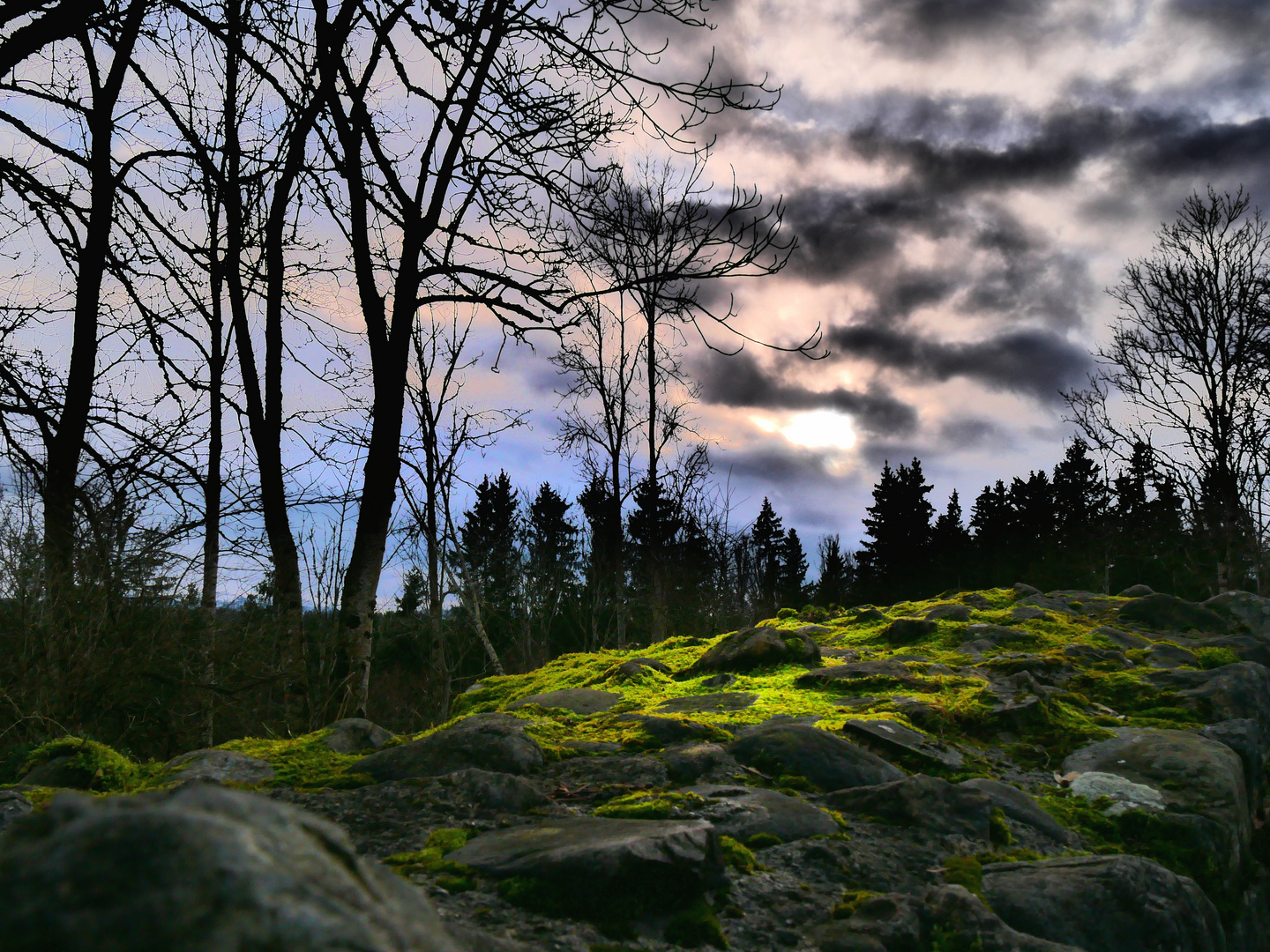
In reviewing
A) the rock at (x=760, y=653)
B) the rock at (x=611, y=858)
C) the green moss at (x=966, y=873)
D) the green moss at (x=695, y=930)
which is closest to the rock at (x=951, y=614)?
the rock at (x=760, y=653)

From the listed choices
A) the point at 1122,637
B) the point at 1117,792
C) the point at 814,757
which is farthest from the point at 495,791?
the point at 1122,637

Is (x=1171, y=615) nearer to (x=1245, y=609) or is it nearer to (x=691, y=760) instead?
(x=1245, y=609)

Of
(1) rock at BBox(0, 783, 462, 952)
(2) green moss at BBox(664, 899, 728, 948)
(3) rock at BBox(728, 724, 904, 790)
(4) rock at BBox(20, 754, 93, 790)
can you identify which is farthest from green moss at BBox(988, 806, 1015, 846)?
(4) rock at BBox(20, 754, 93, 790)

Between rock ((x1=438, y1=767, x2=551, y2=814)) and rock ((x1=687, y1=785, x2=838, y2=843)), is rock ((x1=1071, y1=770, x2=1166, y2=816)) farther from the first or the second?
rock ((x1=438, y1=767, x2=551, y2=814))

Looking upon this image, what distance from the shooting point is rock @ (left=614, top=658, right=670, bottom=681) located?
215 inches

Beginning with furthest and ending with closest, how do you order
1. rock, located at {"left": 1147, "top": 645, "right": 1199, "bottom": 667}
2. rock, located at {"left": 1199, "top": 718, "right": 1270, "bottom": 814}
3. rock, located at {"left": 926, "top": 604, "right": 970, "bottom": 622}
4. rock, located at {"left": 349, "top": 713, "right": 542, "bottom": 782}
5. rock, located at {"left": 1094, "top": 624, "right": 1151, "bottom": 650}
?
rock, located at {"left": 926, "top": 604, "right": 970, "bottom": 622} < rock, located at {"left": 1094, "top": 624, "right": 1151, "bottom": 650} < rock, located at {"left": 1147, "top": 645, "right": 1199, "bottom": 667} < rock, located at {"left": 1199, "top": 718, "right": 1270, "bottom": 814} < rock, located at {"left": 349, "top": 713, "right": 542, "bottom": 782}

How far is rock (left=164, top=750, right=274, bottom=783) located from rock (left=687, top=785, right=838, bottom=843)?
1.77 m

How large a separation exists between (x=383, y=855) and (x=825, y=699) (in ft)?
9.56

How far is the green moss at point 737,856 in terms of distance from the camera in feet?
7.82

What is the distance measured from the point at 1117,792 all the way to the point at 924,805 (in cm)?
112

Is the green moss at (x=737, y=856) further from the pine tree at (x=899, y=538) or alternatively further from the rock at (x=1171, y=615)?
the pine tree at (x=899, y=538)

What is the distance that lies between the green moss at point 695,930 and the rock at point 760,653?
3.36 meters

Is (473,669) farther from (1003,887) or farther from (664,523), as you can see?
(1003,887)

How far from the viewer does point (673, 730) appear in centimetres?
369
